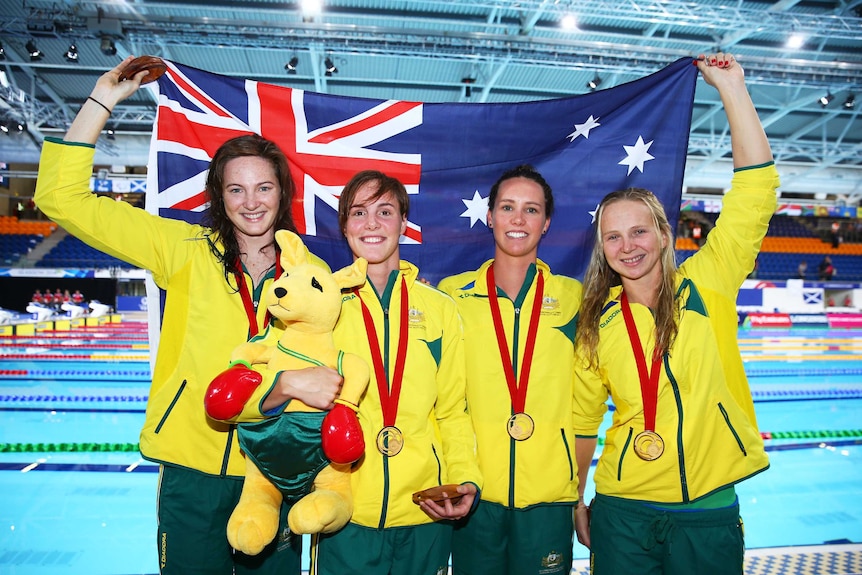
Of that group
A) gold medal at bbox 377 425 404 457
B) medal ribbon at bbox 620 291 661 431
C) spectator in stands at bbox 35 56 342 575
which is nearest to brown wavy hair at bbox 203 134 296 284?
spectator in stands at bbox 35 56 342 575

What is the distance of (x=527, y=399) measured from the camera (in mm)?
2176

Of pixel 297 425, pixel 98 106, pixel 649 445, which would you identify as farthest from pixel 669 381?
pixel 98 106

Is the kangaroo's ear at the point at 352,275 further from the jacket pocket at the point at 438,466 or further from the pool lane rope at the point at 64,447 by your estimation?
the pool lane rope at the point at 64,447

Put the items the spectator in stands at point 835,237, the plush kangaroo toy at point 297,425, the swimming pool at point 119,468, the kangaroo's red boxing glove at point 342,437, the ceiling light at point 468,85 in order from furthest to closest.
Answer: the spectator in stands at point 835,237 < the ceiling light at point 468,85 < the swimming pool at point 119,468 < the plush kangaroo toy at point 297,425 < the kangaroo's red boxing glove at point 342,437

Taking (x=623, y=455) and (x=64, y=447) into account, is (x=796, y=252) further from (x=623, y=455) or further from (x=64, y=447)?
(x=64, y=447)

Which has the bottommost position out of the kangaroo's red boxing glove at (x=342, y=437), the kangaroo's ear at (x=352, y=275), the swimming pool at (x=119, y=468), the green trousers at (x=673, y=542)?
the swimming pool at (x=119, y=468)

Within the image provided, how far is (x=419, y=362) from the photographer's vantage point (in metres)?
→ 1.98

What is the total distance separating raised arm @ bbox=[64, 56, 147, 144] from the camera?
6.81ft

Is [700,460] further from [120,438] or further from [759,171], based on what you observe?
[120,438]

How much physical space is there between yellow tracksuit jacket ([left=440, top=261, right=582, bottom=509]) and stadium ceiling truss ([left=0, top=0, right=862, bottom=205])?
8707 mm

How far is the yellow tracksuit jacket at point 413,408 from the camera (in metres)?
1.86

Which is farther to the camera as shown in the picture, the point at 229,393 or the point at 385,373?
the point at 385,373

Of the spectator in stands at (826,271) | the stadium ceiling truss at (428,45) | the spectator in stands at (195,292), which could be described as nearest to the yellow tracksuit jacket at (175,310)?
the spectator in stands at (195,292)

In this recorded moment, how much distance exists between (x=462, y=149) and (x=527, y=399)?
60.3 inches
